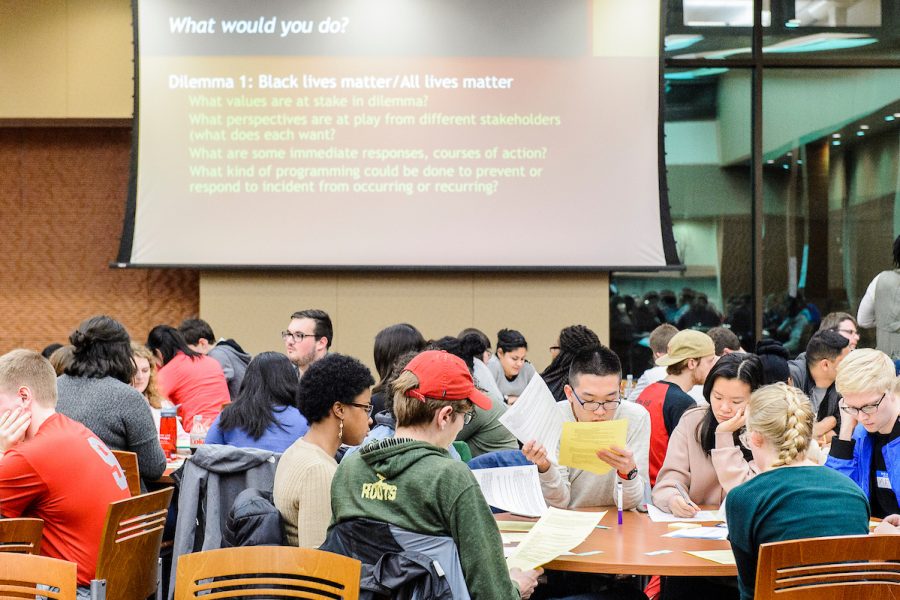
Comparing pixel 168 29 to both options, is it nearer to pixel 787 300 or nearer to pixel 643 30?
pixel 643 30

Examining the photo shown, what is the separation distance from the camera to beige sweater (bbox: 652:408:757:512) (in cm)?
366

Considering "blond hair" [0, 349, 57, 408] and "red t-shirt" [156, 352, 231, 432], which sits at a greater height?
"blond hair" [0, 349, 57, 408]

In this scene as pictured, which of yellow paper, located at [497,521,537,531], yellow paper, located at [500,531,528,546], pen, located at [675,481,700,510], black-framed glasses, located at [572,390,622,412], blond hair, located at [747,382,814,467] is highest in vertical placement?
blond hair, located at [747,382,814,467]

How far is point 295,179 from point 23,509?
17.1 feet

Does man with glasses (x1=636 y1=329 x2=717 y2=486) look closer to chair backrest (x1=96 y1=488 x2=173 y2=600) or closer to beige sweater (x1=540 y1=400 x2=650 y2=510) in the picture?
beige sweater (x1=540 y1=400 x2=650 y2=510)

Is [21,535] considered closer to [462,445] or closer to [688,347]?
[462,445]

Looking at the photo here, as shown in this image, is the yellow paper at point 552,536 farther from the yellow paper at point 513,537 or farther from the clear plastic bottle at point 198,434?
the clear plastic bottle at point 198,434

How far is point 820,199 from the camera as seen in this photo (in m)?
8.77

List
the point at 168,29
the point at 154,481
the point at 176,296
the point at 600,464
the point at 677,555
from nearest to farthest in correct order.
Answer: the point at 677,555 → the point at 600,464 → the point at 154,481 → the point at 168,29 → the point at 176,296

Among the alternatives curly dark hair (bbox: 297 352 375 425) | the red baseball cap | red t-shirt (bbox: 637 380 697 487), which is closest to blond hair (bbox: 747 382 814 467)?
the red baseball cap

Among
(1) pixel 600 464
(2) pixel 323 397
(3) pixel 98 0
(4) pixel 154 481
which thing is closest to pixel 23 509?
(2) pixel 323 397

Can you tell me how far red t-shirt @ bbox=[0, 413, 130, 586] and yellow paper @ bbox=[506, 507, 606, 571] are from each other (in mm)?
1258

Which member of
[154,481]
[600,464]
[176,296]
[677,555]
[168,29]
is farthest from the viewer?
[176,296]

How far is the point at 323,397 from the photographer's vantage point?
3.08m
